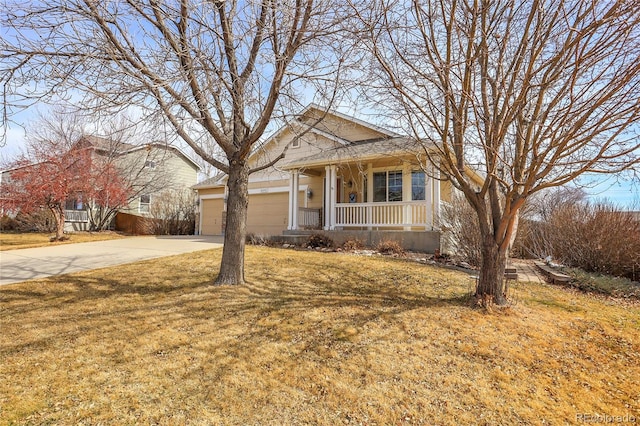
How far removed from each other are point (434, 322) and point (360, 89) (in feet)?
12.8

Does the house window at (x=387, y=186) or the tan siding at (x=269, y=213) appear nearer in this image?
the house window at (x=387, y=186)

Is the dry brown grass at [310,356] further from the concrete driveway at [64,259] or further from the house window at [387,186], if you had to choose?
the house window at [387,186]

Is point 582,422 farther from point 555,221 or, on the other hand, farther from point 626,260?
point 555,221

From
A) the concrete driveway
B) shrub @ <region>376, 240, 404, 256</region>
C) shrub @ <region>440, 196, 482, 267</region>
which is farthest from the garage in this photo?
shrub @ <region>440, 196, 482, 267</region>

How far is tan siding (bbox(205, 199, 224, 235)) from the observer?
1889 cm

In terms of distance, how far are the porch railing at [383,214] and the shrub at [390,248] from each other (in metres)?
1.52

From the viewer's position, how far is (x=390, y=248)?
9781mm

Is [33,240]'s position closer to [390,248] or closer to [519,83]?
[390,248]

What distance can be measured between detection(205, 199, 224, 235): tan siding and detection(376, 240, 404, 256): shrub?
11.4m

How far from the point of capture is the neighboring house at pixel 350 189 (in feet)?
34.5

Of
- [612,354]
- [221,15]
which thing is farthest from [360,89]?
[612,354]

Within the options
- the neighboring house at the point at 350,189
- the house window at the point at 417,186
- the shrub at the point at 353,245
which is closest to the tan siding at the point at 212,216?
the neighboring house at the point at 350,189

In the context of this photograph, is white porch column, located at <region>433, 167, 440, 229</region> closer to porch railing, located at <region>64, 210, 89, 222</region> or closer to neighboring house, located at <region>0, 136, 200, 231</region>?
neighboring house, located at <region>0, 136, 200, 231</region>

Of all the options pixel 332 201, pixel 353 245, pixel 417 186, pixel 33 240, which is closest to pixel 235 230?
pixel 353 245
